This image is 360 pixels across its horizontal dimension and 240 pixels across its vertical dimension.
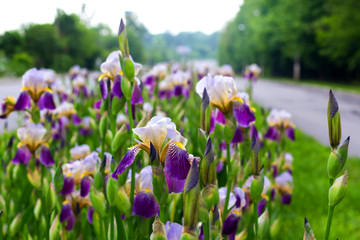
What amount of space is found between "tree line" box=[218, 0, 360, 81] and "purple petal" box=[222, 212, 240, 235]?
1699 cm

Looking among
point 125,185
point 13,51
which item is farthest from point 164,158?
point 13,51

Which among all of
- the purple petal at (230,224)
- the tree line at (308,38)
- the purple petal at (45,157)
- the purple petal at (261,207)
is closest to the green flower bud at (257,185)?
the purple petal at (230,224)

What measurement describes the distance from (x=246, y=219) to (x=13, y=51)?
2774cm

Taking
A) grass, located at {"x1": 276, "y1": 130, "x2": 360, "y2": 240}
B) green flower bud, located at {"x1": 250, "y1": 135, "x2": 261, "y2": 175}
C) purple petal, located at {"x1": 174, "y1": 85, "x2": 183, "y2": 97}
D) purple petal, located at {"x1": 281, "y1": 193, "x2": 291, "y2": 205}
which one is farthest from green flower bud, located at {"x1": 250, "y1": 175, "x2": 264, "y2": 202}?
purple petal, located at {"x1": 174, "y1": 85, "x2": 183, "y2": 97}

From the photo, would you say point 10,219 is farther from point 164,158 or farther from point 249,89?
point 249,89

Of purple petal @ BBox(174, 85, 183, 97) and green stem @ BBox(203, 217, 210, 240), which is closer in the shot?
green stem @ BBox(203, 217, 210, 240)

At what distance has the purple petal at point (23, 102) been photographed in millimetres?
1686

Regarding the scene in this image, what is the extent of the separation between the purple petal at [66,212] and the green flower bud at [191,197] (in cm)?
77

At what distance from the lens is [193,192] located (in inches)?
25.3

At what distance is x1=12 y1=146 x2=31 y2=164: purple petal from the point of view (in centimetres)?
151

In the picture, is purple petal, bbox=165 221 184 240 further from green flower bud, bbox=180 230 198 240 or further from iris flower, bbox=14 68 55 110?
iris flower, bbox=14 68 55 110

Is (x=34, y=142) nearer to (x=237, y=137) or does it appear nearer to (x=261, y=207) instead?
(x=237, y=137)

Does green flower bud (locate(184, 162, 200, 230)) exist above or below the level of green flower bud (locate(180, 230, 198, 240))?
above

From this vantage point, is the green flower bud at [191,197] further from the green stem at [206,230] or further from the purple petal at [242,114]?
the purple petal at [242,114]
